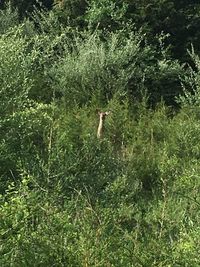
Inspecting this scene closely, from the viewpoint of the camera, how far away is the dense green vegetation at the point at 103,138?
5.09 meters

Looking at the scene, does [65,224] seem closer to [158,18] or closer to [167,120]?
[167,120]

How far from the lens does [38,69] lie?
59.4 feet

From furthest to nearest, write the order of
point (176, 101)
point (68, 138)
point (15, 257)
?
point (176, 101) → point (68, 138) → point (15, 257)

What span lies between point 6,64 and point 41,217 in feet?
22.2

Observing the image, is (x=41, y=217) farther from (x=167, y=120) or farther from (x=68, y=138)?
(x=167, y=120)

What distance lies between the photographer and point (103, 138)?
43.1 ft

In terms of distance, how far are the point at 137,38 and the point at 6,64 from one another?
839cm

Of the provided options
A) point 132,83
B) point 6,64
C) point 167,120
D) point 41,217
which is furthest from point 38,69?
point 41,217

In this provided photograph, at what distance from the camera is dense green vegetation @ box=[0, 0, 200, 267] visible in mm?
5086

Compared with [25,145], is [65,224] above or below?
above

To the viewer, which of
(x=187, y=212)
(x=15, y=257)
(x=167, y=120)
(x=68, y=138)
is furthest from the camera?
(x=167, y=120)

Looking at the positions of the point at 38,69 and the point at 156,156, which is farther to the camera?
the point at 38,69

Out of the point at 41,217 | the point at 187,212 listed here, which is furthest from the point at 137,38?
the point at 41,217

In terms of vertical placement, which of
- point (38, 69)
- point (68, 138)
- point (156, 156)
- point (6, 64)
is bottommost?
point (156, 156)
